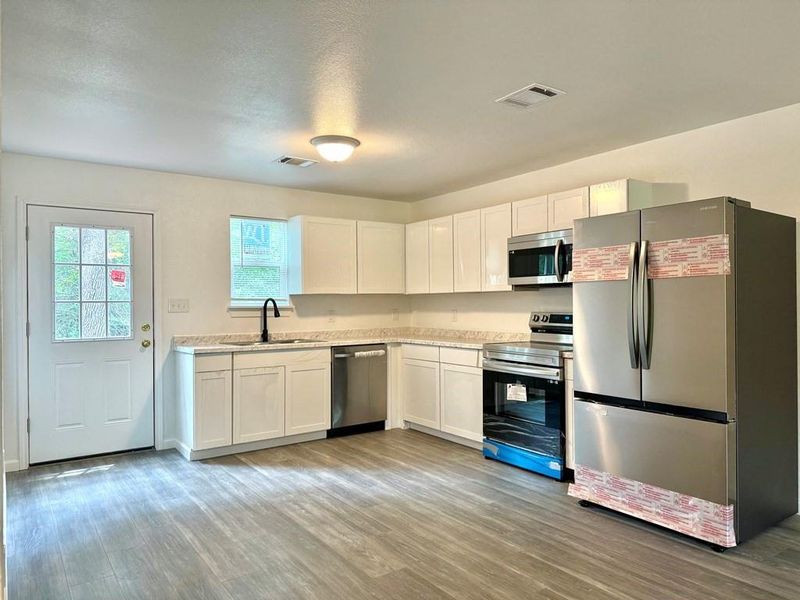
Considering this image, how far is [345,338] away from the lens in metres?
5.93

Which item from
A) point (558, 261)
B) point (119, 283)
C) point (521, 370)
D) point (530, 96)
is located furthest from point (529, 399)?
point (119, 283)

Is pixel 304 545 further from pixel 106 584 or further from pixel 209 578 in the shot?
pixel 106 584

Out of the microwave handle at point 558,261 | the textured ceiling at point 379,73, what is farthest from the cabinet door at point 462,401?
the textured ceiling at point 379,73

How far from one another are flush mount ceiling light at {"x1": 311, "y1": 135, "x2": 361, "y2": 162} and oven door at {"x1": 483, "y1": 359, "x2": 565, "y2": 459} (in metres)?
1.98

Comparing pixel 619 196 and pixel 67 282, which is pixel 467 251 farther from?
pixel 67 282

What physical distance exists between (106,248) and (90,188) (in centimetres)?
51

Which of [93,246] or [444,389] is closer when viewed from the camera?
[93,246]

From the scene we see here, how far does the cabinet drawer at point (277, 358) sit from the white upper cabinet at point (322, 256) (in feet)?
2.25

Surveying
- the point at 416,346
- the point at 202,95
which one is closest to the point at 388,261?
the point at 416,346

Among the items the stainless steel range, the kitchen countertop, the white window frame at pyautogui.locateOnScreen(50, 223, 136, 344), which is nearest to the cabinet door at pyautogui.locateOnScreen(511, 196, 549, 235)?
the stainless steel range

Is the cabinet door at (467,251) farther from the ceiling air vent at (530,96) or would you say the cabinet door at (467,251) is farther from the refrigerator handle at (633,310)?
the refrigerator handle at (633,310)

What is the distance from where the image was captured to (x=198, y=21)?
233 cm

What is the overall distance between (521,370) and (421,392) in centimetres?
139

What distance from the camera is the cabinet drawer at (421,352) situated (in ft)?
16.8
